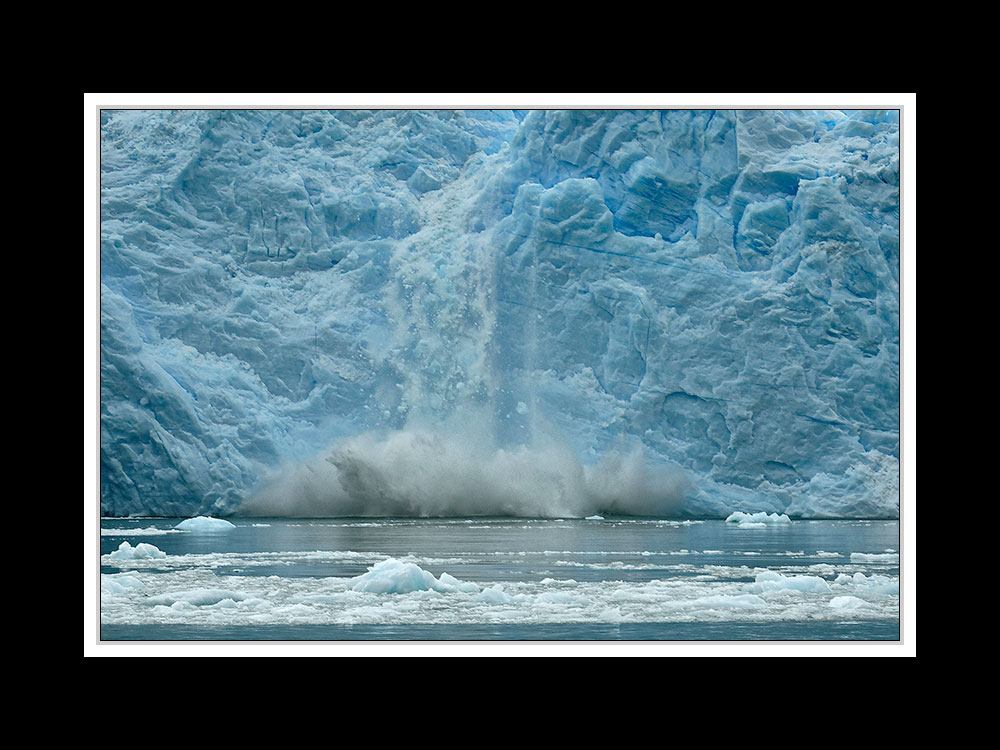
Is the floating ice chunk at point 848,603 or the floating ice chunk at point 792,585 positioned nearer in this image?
the floating ice chunk at point 848,603

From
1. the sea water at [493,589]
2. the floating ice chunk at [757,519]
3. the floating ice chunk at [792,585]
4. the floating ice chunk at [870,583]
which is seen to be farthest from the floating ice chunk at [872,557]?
the floating ice chunk at [757,519]

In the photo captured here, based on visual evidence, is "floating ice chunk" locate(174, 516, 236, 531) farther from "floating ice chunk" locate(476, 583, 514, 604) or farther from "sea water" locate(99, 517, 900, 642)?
"floating ice chunk" locate(476, 583, 514, 604)

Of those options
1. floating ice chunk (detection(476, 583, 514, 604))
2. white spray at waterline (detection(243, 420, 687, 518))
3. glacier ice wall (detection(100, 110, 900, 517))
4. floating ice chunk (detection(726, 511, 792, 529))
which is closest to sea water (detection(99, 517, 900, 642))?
floating ice chunk (detection(476, 583, 514, 604))

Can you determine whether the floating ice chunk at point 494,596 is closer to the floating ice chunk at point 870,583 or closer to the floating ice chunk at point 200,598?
the floating ice chunk at point 200,598

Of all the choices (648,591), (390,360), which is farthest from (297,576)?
(390,360)

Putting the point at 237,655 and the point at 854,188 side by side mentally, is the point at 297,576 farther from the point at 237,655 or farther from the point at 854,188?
the point at 854,188

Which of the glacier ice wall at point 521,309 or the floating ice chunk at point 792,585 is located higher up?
the glacier ice wall at point 521,309
